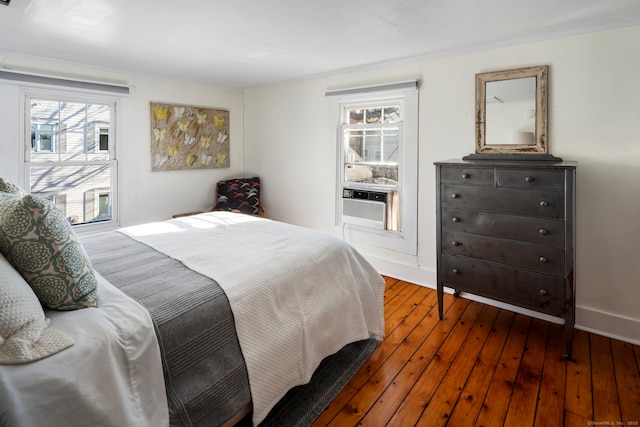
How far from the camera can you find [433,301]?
315 centimetres

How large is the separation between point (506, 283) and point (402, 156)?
1572 millimetres

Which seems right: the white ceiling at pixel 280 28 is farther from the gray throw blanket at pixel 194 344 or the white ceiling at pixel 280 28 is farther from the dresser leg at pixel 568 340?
the dresser leg at pixel 568 340

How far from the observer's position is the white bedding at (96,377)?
3.06ft

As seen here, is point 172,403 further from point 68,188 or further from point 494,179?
point 68,188

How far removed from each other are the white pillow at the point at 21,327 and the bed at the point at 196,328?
2 centimetres

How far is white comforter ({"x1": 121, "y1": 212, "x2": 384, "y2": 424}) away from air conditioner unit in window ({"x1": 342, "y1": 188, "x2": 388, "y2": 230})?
138cm

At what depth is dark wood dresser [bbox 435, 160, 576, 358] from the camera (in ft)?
7.32

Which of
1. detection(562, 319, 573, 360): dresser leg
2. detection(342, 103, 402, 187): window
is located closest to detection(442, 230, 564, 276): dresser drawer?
detection(562, 319, 573, 360): dresser leg

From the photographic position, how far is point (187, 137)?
14.3ft

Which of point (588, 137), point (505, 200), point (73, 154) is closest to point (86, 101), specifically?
point (73, 154)

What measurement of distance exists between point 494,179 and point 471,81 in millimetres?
1066

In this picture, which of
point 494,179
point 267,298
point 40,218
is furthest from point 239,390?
point 494,179

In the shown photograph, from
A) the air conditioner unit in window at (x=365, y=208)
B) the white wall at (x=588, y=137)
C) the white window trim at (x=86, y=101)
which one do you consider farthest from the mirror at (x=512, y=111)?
the white window trim at (x=86, y=101)

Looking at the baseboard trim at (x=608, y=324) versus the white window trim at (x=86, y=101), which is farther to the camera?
the white window trim at (x=86, y=101)
